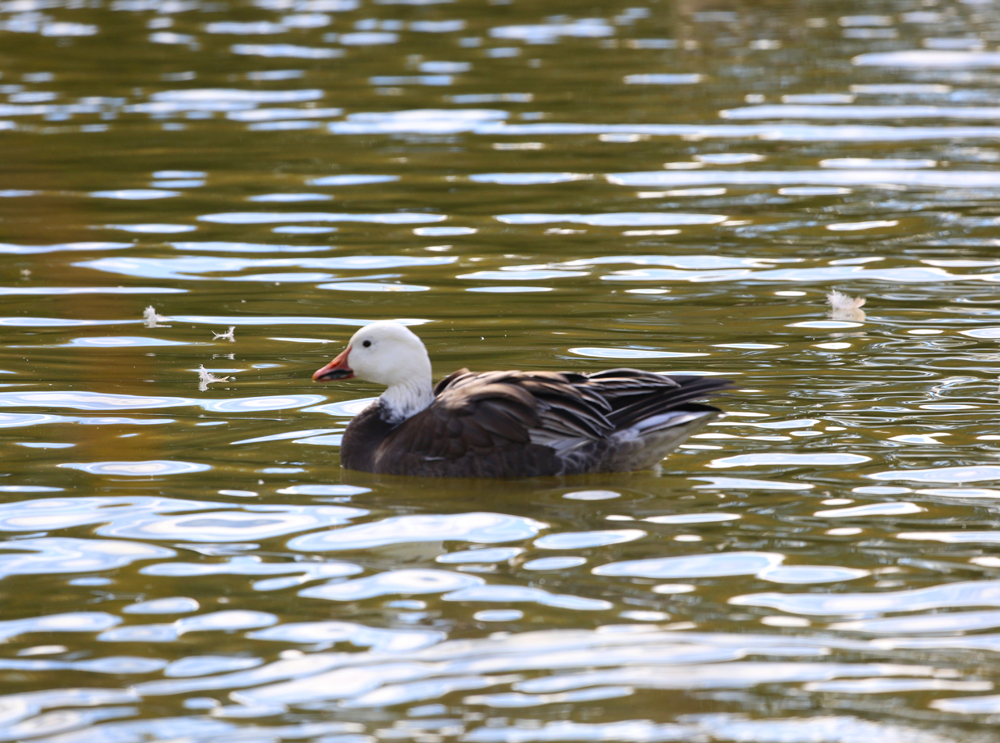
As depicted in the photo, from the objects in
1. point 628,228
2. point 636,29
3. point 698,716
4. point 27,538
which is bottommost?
point 698,716

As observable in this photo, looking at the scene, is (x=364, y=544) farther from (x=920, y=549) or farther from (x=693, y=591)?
(x=920, y=549)

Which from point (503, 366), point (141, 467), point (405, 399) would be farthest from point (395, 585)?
point (503, 366)

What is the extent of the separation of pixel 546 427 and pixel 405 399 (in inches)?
37.7

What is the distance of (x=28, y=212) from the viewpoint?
15812mm

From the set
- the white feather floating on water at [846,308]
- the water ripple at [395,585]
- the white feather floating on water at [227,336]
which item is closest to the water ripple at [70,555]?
the water ripple at [395,585]

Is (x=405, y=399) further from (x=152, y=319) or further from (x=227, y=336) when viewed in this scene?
(x=152, y=319)

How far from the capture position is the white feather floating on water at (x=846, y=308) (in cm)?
1150

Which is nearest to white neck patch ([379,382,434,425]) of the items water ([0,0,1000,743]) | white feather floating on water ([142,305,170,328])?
water ([0,0,1000,743])

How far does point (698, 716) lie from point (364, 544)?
232 cm

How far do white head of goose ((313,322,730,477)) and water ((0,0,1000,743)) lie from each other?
0.15 metres

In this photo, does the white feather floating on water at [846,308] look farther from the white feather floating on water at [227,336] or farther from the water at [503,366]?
the white feather floating on water at [227,336]

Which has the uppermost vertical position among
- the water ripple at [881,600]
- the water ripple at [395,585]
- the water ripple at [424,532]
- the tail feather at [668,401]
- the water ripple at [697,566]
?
the tail feather at [668,401]

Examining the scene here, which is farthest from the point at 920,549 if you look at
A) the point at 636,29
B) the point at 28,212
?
the point at 636,29

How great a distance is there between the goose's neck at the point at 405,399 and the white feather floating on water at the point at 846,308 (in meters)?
4.34
